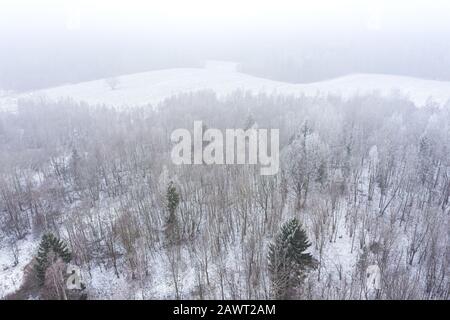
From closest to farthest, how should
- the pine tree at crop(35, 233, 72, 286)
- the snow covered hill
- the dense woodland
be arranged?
the pine tree at crop(35, 233, 72, 286)
the dense woodland
the snow covered hill

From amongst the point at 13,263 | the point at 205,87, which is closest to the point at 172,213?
the point at 13,263

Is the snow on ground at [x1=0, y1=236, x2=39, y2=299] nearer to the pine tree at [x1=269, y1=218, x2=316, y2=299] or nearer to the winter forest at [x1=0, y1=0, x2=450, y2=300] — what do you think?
the winter forest at [x1=0, y1=0, x2=450, y2=300]

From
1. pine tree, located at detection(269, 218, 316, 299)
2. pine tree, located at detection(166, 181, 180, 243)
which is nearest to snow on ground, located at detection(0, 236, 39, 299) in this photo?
pine tree, located at detection(166, 181, 180, 243)

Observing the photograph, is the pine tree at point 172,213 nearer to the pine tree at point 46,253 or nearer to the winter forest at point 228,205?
the winter forest at point 228,205

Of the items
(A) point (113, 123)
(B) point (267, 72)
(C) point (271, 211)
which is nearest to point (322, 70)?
(B) point (267, 72)

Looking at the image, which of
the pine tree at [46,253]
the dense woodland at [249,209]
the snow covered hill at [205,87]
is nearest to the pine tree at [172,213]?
the dense woodland at [249,209]

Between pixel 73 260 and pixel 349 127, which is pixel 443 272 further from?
pixel 73 260
